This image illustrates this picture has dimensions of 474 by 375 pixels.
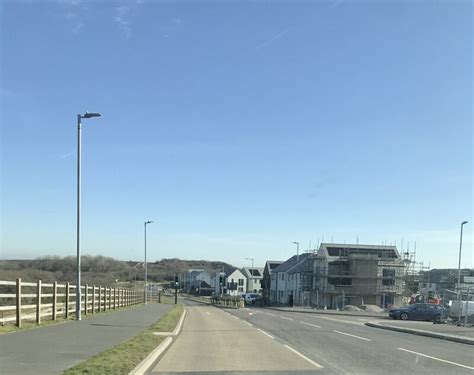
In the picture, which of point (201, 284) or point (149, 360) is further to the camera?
point (201, 284)

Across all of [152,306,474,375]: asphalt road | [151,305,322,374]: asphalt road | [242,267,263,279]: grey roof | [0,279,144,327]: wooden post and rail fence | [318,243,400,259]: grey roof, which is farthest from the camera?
[242,267,263,279]: grey roof

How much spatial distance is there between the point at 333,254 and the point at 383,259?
25.6ft

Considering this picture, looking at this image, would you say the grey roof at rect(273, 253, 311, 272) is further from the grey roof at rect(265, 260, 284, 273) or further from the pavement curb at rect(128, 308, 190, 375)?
the pavement curb at rect(128, 308, 190, 375)

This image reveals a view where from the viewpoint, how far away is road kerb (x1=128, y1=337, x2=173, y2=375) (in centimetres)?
1114

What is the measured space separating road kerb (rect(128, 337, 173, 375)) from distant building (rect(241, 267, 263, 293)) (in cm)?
14302

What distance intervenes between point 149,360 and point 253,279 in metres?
149

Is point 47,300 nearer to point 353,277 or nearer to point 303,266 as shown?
point 353,277

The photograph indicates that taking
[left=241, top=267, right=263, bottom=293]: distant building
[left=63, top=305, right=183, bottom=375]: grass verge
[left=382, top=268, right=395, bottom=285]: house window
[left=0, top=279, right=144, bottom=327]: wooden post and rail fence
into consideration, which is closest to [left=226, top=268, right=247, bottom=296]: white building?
[left=241, top=267, right=263, bottom=293]: distant building

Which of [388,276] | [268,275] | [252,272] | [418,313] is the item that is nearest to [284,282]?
[268,275]

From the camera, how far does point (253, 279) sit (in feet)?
524

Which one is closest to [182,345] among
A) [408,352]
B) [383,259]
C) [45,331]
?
[45,331]

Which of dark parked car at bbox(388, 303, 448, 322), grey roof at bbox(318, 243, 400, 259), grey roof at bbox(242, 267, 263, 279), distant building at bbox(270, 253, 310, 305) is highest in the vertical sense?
grey roof at bbox(318, 243, 400, 259)

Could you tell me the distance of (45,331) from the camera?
17.4m

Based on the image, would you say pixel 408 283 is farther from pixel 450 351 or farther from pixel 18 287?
pixel 18 287
